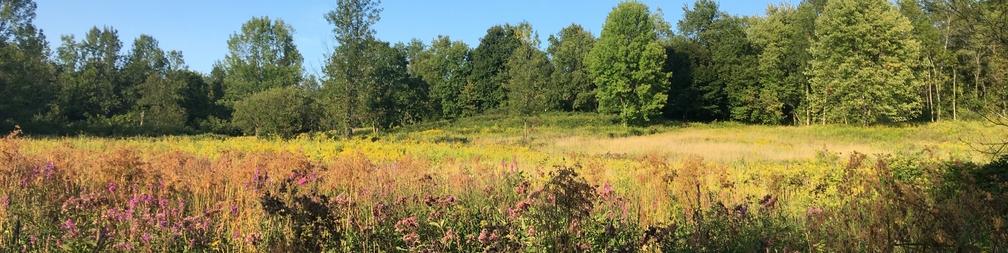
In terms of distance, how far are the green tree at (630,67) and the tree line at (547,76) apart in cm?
15

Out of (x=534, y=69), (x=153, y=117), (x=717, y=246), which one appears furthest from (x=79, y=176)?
(x=153, y=117)

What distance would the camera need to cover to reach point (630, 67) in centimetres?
5219

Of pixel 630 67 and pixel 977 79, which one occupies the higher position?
pixel 630 67

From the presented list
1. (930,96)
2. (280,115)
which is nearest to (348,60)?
(280,115)

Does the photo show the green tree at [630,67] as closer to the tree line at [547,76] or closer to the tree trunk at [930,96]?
the tree line at [547,76]

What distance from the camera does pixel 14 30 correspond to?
39.4 m

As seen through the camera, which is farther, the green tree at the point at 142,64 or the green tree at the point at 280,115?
the green tree at the point at 142,64

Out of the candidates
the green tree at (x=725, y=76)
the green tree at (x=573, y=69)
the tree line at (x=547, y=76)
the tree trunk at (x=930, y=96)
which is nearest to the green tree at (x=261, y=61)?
the tree line at (x=547, y=76)

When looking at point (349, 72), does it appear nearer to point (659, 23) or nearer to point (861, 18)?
point (861, 18)

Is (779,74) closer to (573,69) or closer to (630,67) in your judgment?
(630,67)

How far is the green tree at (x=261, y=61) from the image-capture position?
7100 cm

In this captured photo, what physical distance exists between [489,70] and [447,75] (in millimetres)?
6683

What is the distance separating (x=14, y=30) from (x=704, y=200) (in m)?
48.1

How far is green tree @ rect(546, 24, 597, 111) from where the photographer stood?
60.2 meters
